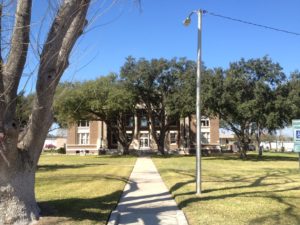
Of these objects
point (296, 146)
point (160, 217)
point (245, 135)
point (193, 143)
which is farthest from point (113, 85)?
point (160, 217)

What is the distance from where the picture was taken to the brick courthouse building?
68125 mm

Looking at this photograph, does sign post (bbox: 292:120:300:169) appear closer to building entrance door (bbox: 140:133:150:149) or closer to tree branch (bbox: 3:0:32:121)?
tree branch (bbox: 3:0:32:121)

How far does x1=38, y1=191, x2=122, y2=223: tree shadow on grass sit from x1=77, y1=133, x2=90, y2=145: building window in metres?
59.6

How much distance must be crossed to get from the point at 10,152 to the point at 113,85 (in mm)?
40968

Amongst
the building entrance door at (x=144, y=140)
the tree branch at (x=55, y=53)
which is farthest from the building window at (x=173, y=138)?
the tree branch at (x=55, y=53)

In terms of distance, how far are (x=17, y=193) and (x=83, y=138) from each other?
210 ft

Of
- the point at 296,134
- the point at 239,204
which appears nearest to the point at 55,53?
the point at 239,204

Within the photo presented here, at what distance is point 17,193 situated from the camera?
25.8 feet

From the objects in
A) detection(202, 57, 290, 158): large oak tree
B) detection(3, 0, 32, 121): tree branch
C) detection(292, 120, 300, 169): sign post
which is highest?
detection(202, 57, 290, 158): large oak tree

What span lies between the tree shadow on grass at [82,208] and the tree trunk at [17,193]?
743 millimetres

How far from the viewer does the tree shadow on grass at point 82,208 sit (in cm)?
886

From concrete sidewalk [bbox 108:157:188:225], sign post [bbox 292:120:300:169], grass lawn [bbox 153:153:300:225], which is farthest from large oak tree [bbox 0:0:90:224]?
sign post [bbox 292:120:300:169]

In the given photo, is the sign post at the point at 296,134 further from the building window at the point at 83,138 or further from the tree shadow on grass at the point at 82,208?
the building window at the point at 83,138

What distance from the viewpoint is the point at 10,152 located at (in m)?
7.55
